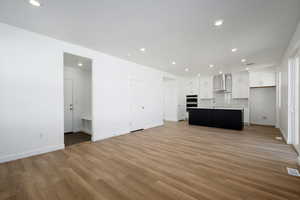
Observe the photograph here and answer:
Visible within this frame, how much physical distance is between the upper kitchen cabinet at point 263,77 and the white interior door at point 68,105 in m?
8.67

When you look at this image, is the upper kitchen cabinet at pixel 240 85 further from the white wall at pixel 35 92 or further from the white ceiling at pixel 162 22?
the white wall at pixel 35 92

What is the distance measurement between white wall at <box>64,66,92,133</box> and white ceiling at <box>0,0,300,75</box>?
196 centimetres

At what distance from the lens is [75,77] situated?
5.18m

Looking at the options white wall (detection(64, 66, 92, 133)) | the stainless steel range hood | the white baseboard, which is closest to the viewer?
the white baseboard

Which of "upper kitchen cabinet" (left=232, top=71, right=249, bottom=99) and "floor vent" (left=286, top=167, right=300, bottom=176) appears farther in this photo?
"upper kitchen cabinet" (left=232, top=71, right=249, bottom=99)

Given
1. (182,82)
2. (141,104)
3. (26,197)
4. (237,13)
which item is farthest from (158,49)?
(182,82)

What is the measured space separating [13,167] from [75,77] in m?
3.62

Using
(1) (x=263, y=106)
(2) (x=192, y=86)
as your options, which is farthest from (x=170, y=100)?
(1) (x=263, y=106)

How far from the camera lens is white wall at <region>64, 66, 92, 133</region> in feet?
16.8

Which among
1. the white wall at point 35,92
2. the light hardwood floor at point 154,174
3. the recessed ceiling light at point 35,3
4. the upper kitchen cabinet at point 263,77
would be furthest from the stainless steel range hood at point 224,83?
the recessed ceiling light at point 35,3

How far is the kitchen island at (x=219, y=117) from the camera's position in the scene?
17.6ft

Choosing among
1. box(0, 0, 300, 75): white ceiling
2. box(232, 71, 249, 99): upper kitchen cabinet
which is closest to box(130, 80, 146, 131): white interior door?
box(0, 0, 300, 75): white ceiling

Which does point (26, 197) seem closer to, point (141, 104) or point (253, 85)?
point (141, 104)

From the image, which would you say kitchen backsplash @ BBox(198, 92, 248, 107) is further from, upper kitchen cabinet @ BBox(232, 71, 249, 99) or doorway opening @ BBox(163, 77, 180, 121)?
doorway opening @ BBox(163, 77, 180, 121)
